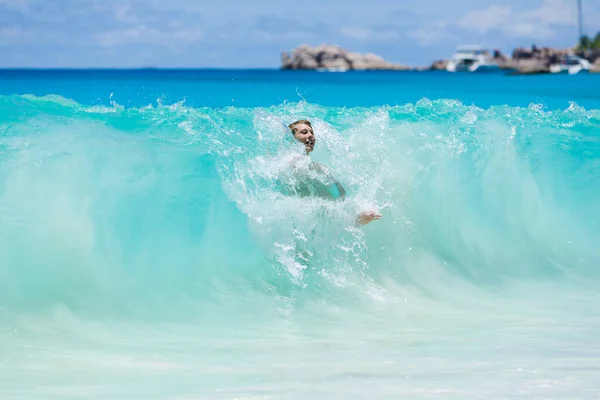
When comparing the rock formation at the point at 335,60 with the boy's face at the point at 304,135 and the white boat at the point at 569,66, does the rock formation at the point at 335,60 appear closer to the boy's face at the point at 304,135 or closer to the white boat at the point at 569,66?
the white boat at the point at 569,66

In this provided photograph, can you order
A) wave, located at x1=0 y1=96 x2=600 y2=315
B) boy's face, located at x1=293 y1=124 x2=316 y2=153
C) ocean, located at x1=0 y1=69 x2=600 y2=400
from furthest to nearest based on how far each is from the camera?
boy's face, located at x1=293 y1=124 x2=316 y2=153 → wave, located at x1=0 y1=96 x2=600 y2=315 → ocean, located at x1=0 y1=69 x2=600 y2=400

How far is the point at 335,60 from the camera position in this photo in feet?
555

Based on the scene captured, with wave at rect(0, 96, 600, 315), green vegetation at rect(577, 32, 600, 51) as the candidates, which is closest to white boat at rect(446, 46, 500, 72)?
green vegetation at rect(577, 32, 600, 51)

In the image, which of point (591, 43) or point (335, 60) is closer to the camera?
point (591, 43)

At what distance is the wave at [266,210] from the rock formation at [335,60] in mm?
156617

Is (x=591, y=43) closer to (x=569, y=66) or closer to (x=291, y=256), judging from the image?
(x=569, y=66)

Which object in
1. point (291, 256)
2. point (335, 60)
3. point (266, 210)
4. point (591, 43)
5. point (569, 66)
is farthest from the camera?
point (335, 60)

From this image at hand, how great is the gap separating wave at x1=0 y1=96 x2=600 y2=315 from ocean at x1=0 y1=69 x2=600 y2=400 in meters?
0.03

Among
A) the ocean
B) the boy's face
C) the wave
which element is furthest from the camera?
the boy's face

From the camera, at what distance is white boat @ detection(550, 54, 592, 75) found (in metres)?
95.1

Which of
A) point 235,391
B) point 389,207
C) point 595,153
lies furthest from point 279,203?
point 595,153

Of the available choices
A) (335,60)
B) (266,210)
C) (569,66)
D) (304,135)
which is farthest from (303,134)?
(335,60)

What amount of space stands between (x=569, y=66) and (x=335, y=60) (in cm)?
7511

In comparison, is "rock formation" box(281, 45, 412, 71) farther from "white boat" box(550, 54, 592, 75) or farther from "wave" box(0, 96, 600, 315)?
"wave" box(0, 96, 600, 315)
